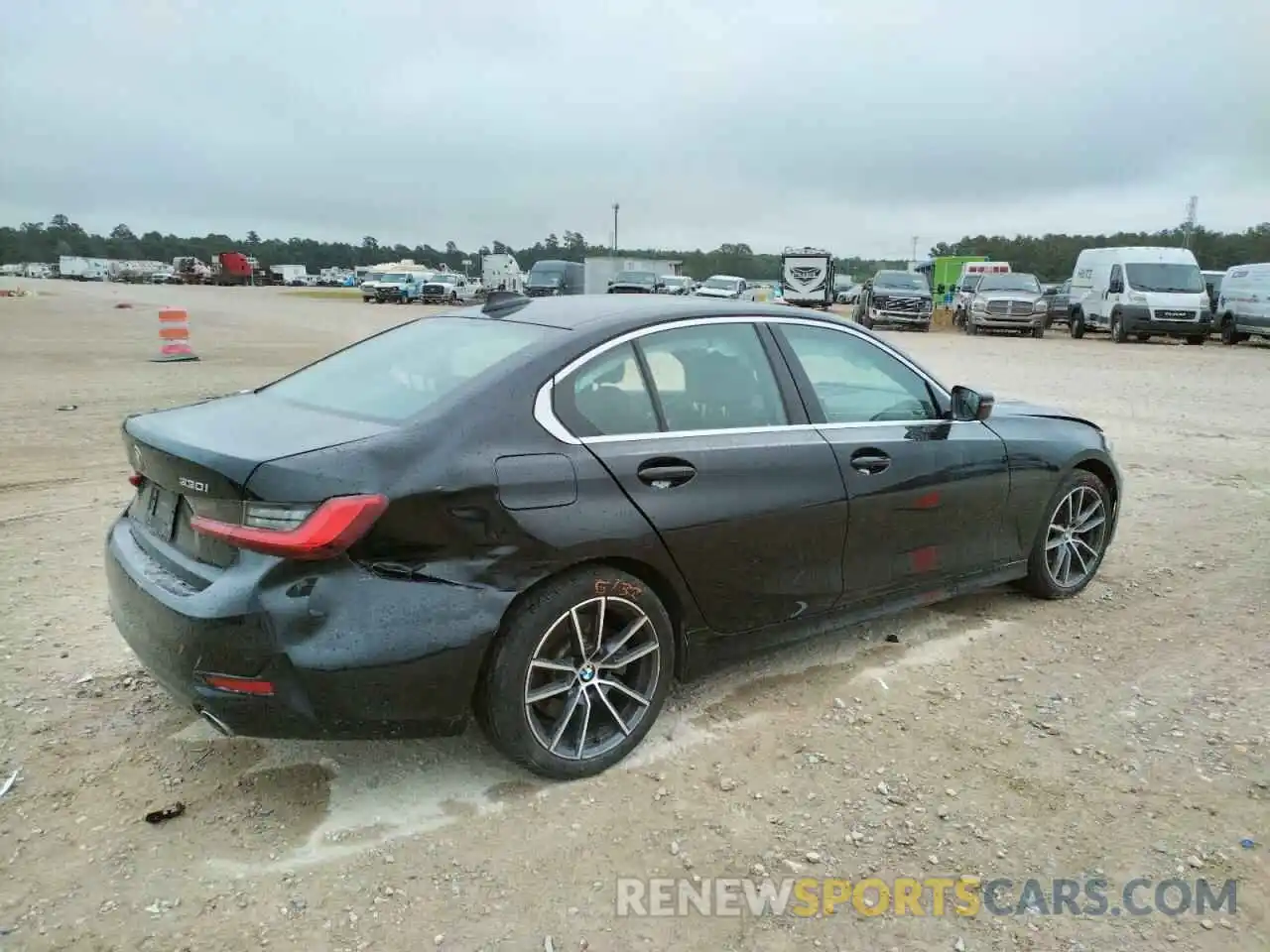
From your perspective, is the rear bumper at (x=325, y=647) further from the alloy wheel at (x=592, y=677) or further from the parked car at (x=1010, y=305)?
the parked car at (x=1010, y=305)

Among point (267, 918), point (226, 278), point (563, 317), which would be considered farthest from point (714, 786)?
point (226, 278)

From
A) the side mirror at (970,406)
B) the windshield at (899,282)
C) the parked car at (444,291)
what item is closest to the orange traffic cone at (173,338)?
the side mirror at (970,406)

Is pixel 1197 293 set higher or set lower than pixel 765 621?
higher

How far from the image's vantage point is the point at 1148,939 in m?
2.51

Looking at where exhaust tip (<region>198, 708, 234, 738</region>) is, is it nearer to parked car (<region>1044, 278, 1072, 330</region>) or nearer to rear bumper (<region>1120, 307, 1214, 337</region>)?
rear bumper (<region>1120, 307, 1214, 337</region>)

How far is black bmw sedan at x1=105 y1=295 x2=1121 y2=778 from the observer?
2.69 m

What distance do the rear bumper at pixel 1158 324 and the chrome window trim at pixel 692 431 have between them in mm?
22565

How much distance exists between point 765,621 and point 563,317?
1.38 meters

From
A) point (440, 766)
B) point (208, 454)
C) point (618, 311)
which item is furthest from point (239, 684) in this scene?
point (618, 311)

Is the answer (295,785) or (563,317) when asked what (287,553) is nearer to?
(295,785)

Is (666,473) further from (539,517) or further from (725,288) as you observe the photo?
(725,288)

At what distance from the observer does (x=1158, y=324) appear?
23.5 metres

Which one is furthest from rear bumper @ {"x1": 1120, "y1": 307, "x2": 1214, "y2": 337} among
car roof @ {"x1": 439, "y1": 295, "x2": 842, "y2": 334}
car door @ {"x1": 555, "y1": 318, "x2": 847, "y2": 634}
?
car door @ {"x1": 555, "y1": 318, "x2": 847, "y2": 634}

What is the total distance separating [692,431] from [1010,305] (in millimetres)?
26077
